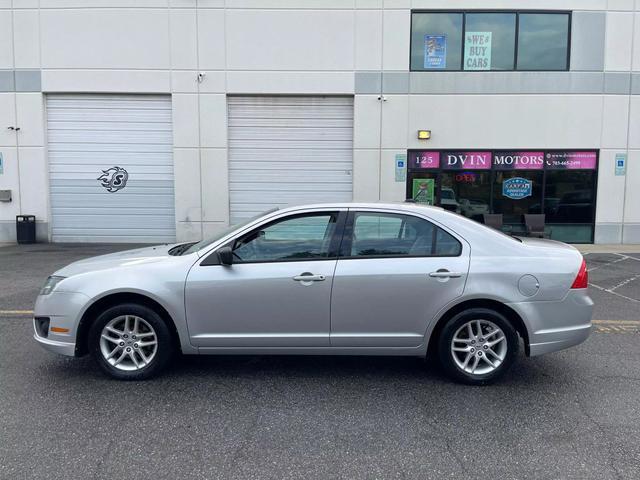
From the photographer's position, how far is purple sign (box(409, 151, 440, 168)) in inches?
578

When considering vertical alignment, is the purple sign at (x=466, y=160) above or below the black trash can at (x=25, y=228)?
above

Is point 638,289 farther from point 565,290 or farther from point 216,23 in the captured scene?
point 216,23

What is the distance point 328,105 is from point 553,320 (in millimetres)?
11580

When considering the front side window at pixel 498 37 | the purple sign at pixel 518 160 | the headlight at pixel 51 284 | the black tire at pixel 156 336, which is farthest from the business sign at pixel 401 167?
the headlight at pixel 51 284

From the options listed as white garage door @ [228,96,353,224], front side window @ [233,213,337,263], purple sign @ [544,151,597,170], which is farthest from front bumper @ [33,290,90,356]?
purple sign @ [544,151,597,170]

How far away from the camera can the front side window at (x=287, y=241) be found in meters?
4.44

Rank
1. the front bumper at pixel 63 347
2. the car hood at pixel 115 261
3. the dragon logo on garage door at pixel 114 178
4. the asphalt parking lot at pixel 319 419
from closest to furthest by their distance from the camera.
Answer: the asphalt parking lot at pixel 319 419 < the front bumper at pixel 63 347 < the car hood at pixel 115 261 < the dragon logo on garage door at pixel 114 178

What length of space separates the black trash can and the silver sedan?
1186cm

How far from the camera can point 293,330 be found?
4.37 metres

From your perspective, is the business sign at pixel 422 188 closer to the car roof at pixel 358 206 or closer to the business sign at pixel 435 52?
the business sign at pixel 435 52

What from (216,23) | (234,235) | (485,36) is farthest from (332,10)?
(234,235)

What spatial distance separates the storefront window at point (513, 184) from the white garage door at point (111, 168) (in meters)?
7.30

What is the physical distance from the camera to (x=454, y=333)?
4375 millimetres

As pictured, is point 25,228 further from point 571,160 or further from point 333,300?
point 571,160
